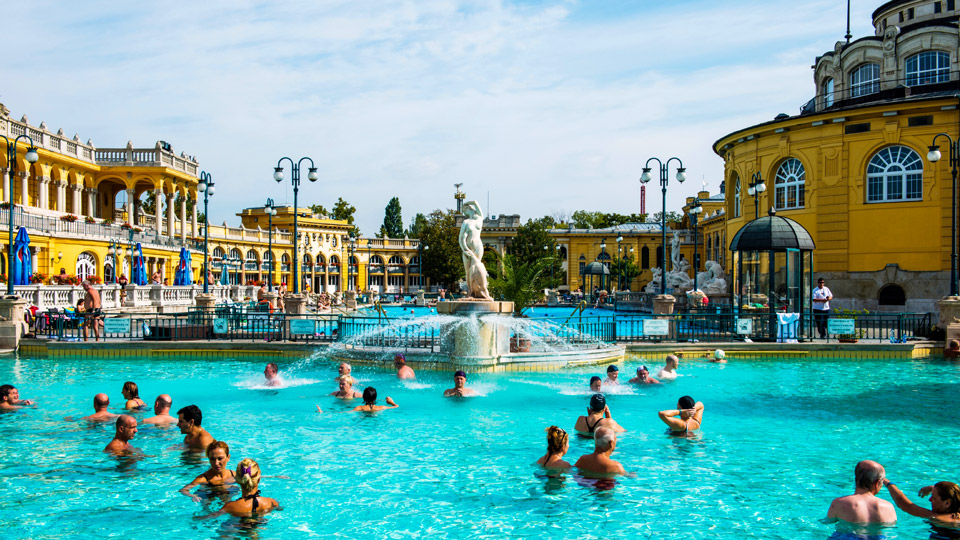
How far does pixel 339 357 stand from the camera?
19.1 m

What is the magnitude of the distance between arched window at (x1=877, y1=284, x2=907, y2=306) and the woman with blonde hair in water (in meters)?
34.2

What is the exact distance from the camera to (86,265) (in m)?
43.4

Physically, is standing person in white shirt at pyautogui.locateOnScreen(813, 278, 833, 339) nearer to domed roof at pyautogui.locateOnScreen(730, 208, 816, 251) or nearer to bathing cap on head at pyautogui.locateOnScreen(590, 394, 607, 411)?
domed roof at pyautogui.locateOnScreen(730, 208, 816, 251)

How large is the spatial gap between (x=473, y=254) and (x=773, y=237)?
10697 millimetres

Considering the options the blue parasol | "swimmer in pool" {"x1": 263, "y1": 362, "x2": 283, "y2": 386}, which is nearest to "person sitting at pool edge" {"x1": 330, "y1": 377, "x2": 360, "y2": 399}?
"swimmer in pool" {"x1": 263, "y1": 362, "x2": 283, "y2": 386}

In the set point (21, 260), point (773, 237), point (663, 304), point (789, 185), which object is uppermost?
point (789, 185)

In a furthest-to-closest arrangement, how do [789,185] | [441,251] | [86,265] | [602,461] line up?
[441,251] < [86,265] < [789,185] < [602,461]

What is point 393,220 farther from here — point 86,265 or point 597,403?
point 597,403

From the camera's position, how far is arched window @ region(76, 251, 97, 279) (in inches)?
1682

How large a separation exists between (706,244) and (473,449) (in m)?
64.7

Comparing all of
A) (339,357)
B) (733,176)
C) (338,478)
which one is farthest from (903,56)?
(338,478)

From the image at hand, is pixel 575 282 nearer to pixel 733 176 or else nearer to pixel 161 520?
pixel 733 176

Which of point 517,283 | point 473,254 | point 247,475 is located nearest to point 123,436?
point 247,475

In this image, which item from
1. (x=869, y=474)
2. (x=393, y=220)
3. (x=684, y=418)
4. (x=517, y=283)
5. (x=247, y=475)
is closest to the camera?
(x=869, y=474)
